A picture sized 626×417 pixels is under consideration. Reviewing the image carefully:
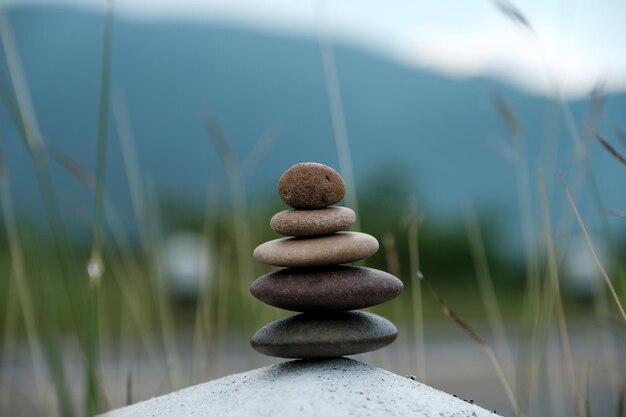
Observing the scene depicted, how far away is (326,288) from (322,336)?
0.15 m

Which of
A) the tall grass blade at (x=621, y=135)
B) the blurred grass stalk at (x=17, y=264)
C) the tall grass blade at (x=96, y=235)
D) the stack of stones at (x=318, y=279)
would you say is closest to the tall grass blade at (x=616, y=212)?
the tall grass blade at (x=621, y=135)

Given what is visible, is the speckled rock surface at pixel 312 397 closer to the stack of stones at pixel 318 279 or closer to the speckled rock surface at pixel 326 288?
the stack of stones at pixel 318 279

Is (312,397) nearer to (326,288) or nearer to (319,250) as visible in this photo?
(326,288)

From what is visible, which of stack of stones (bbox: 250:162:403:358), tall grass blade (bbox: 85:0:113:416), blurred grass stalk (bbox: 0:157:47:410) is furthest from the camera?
blurred grass stalk (bbox: 0:157:47:410)

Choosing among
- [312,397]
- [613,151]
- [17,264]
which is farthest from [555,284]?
[17,264]

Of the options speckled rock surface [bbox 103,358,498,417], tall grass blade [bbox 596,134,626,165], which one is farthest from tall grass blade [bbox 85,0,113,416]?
tall grass blade [bbox 596,134,626,165]

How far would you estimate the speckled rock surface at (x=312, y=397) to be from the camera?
2133 millimetres

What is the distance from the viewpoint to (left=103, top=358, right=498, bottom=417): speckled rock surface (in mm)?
2133

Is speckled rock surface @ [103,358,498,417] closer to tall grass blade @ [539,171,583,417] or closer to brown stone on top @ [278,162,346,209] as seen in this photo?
tall grass blade @ [539,171,583,417]

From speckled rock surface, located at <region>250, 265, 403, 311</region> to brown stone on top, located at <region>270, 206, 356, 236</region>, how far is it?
0.13m

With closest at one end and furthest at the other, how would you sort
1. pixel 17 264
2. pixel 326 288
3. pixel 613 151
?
pixel 613 151 → pixel 326 288 → pixel 17 264

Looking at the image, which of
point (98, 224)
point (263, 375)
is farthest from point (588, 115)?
point (98, 224)

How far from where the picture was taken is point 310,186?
235cm

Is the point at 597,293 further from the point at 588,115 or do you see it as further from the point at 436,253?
the point at 436,253
